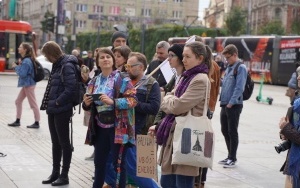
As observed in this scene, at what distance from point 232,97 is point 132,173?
2843mm

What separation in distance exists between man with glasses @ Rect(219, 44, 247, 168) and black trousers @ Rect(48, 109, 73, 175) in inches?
109

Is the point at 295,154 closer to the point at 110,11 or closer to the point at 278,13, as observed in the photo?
the point at 278,13

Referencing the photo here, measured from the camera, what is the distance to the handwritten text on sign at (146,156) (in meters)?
6.30

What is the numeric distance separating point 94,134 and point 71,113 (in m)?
1.19

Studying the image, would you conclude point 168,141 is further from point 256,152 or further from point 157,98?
point 256,152

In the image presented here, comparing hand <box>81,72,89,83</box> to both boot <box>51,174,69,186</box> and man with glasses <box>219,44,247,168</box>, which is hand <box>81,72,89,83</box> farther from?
man with glasses <box>219,44,247,168</box>

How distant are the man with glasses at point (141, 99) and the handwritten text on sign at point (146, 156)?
66 cm

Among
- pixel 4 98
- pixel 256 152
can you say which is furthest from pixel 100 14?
pixel 256 152

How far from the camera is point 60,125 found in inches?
306

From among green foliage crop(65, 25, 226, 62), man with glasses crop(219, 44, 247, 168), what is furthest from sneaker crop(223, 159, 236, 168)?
green foliage crop(65, 25, 226, 62)

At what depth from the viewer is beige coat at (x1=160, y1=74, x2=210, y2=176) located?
573cm

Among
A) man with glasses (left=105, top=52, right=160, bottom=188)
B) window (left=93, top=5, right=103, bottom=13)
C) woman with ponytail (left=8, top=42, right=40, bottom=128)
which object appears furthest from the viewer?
window (left=93, top=5, right=103, bottom=13)

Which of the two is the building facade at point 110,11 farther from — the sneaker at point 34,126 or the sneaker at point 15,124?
the sneaker at point 34,126

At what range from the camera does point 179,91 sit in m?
5.95
